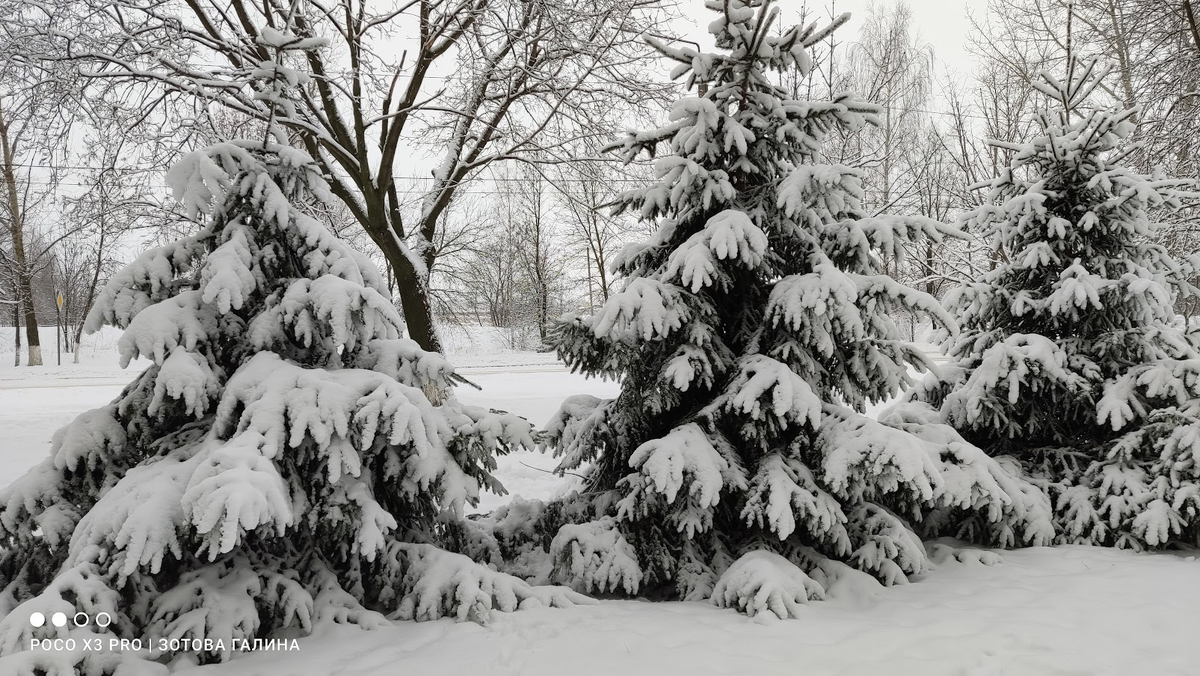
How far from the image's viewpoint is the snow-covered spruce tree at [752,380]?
3512 millimetres

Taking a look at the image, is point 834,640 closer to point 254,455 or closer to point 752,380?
point 752,380

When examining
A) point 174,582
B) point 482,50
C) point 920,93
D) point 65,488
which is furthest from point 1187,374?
point 920,93

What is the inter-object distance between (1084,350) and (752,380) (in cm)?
321

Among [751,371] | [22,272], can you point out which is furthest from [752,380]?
[22,272]

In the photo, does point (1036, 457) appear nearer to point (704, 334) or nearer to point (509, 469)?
point (704, 334)

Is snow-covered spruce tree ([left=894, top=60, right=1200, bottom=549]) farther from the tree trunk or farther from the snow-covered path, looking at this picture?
the tree trunk

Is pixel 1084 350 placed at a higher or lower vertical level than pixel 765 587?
higher

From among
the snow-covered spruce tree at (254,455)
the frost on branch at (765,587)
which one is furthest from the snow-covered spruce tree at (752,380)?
the snow-covered spruce tree at (254,455)

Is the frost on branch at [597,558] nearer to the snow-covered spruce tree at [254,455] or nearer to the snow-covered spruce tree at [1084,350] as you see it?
the snow-covered spruce tree at [254,455]

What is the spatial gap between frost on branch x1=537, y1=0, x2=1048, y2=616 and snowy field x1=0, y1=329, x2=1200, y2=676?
0.26 m

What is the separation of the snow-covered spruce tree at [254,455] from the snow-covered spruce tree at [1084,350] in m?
3.52

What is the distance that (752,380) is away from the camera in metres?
3.61

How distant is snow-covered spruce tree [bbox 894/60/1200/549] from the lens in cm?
437

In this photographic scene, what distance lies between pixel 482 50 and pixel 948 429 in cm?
690
